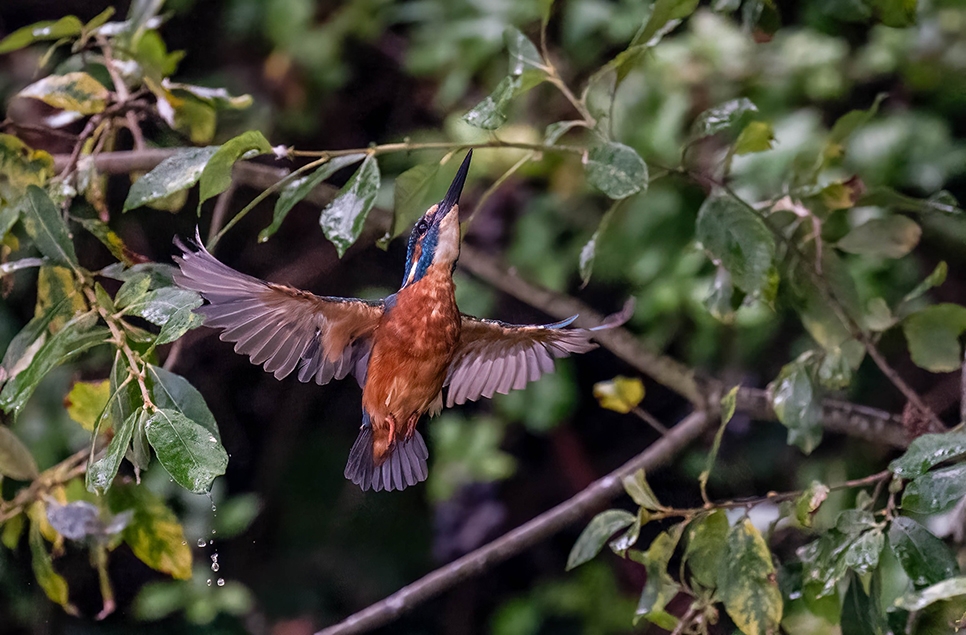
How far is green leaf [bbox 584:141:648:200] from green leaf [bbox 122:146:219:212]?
217 mm

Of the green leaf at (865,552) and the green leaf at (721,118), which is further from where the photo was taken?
the green leaf at (721,118)

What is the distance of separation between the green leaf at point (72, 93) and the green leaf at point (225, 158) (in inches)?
8.7

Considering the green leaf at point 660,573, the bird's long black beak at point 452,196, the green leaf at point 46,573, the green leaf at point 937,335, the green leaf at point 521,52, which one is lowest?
the green leaf at point 46,573

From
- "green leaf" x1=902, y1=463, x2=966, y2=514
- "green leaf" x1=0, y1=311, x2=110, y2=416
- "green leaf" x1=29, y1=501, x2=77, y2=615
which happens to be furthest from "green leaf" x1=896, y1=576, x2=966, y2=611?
"green leaf" x1=29, y1=501, x2=77, y2=615

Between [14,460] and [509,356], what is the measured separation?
0.41 metres

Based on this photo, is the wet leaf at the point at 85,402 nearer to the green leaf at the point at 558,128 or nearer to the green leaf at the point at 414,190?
the green leaf at the point at 414,190

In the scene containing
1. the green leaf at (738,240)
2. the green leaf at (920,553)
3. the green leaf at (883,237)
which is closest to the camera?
the green leaf at (920,553)

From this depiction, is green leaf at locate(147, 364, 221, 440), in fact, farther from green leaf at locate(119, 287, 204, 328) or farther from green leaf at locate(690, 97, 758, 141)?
green leaf at locate(690, 97, 758, 141)

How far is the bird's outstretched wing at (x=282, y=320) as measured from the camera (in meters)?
0.36

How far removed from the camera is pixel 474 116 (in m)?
0.46

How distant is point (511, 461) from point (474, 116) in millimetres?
714

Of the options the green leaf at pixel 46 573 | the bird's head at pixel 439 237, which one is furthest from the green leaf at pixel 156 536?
the bird's head at pixel 439 237

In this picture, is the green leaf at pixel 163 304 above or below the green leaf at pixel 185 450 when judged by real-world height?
above

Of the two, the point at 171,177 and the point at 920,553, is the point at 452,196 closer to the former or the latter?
the point at 171,177
